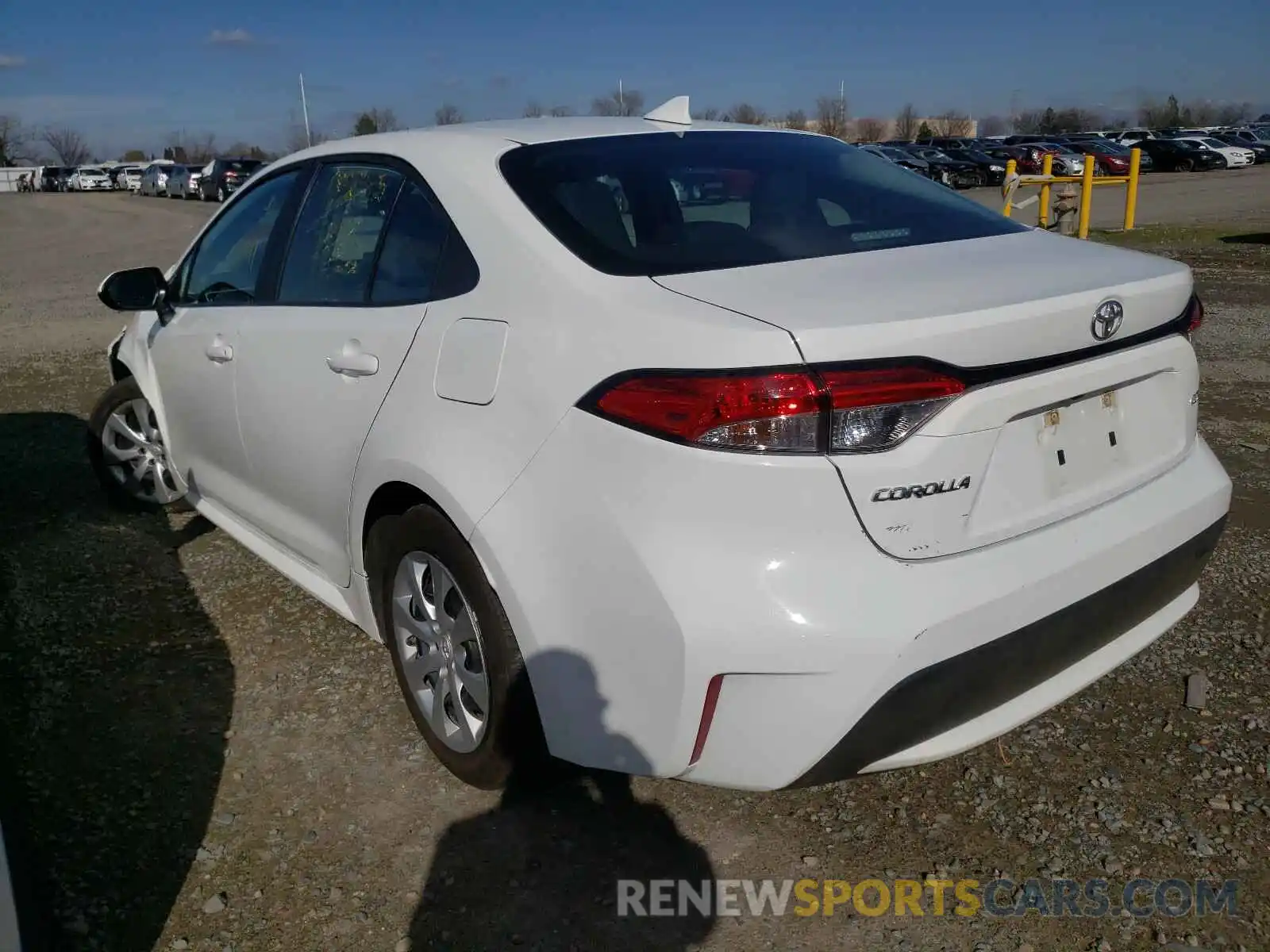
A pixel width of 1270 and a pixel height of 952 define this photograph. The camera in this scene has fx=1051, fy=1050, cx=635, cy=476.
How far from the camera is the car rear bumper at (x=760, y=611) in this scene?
1.99 meters

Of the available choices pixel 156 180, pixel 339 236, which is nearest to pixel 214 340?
pixel 339 236

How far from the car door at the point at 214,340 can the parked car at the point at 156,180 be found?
1722 inches

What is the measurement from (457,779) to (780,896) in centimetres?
93

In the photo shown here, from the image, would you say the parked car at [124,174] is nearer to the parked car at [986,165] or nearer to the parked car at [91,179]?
the parked car at [91,179]

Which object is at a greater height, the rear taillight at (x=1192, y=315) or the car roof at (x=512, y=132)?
the car roof at (x=512, y=132)

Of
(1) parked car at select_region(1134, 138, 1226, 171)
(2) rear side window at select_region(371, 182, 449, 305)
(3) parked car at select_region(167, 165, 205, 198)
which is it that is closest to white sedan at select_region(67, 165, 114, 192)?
(3) parked car at select_region(167, 165, 205, 198)

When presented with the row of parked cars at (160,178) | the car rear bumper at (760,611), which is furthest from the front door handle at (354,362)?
the row of parked cars at (160,178)

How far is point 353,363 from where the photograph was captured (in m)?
2.84

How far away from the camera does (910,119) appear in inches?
3494

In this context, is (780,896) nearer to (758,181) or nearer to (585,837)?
(585,837)

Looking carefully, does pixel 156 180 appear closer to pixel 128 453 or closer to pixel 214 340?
pixel 128 453

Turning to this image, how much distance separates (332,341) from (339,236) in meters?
0.42

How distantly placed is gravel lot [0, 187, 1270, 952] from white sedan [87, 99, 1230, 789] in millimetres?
306

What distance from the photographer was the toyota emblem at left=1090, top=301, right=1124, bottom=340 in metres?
2.25
